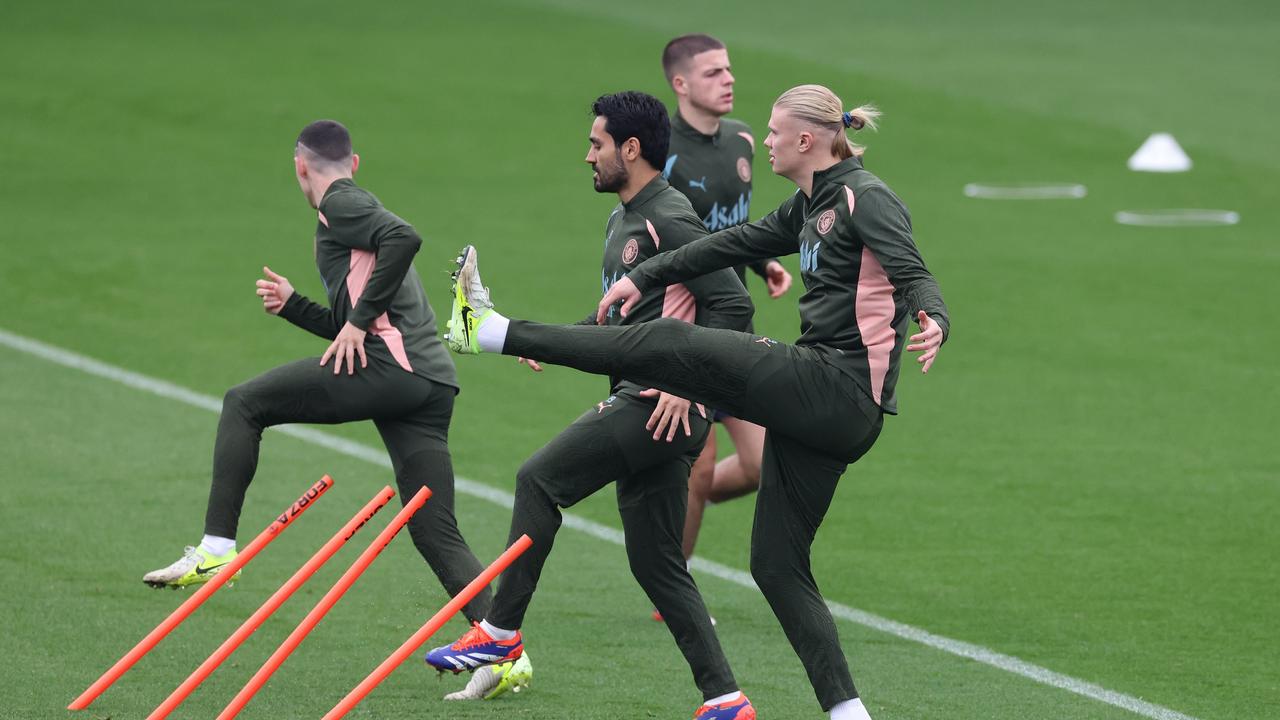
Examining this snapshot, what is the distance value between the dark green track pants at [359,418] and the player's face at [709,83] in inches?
83.2

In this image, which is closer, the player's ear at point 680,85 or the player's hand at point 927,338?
the player's hand at point 927,338

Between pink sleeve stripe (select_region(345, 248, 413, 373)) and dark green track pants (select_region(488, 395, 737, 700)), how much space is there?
886mm

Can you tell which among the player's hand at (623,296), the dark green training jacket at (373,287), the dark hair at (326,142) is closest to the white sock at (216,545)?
the dark green training jacket at (373,287)

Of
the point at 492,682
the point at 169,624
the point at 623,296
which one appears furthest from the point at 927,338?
the point at 169,624

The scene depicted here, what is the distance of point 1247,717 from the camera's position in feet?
23.4

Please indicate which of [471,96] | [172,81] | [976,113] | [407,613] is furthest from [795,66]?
[407,613]

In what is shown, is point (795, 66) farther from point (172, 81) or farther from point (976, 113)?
point (172, 81)

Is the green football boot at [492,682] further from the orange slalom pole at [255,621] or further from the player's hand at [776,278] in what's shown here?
the player's hand at [776,278]

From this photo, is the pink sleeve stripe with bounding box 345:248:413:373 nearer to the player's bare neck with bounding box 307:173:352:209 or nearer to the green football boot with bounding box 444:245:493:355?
the player's bare neck with bounding box 307:173:352:209

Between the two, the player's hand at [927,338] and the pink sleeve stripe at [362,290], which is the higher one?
the player's hand at [927,338]

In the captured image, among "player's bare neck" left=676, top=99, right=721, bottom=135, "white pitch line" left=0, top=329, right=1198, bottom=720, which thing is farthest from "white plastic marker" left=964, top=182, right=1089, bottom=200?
"player's bare neck" left=676, top=99, right=721, bottom=135

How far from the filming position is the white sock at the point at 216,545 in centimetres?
735

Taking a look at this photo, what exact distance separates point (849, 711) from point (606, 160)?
7.37 feet

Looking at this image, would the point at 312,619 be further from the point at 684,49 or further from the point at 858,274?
the point at 684,49
